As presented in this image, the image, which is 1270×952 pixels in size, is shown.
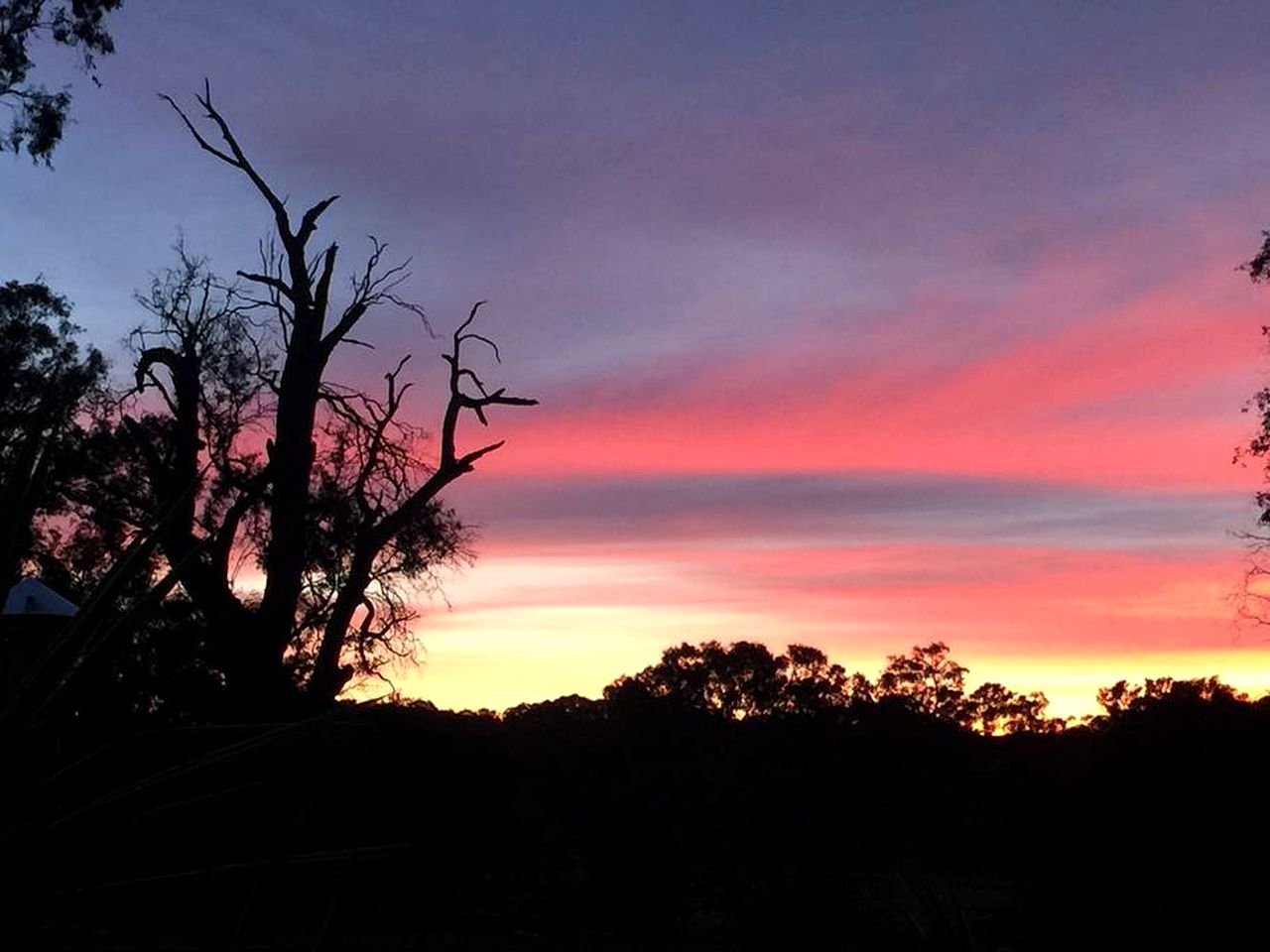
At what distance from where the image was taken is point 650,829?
19.1 m

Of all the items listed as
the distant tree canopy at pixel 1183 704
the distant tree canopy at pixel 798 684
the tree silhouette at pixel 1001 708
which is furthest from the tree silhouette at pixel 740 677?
the distant tree canopy at pixel 1183 704

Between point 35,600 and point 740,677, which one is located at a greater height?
point 740,677

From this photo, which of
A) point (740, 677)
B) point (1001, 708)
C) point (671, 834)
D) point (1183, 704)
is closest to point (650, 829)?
point (671, 834)

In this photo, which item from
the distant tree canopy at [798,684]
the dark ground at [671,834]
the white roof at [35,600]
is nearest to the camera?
the dark ground at [671,834]

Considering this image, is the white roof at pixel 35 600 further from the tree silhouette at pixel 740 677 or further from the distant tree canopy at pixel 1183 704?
the tree silhouette at pixel 740 677

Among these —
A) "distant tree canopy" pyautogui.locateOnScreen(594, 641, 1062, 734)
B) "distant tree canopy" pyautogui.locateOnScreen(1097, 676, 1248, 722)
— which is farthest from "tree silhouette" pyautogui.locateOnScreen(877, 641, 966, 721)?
"distant tree canopy" pyautogui.locateOnScreen(1097, 676, 1248, 722)

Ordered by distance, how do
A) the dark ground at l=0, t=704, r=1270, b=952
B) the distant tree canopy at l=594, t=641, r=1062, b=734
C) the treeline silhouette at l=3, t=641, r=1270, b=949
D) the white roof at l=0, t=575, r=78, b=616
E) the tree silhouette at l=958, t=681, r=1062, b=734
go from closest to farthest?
the treeline silhouette at l=3, t=641, r=1270, b=949
the dark ground at l=0, t=704, r=1270, b=952
the white roof at l=0, t=575, r=78, b=616
the distant tree canopy at l=594, t=641, r=1062, b=734
the tree silhouette at l=958, t=681, r=1062, b=734

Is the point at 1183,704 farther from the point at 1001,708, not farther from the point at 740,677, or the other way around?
the point at 1001,708

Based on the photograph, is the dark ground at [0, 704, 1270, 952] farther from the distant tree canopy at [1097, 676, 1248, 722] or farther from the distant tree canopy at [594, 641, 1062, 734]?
the distant tree canopy at [594, 641, 1062, 734]

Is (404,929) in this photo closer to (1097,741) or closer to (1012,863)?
(1012,863)

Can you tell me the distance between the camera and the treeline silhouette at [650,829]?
10.0 feet

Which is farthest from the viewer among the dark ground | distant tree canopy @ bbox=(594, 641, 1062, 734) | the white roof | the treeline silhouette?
distant tree canopy @ bbox=(594, 641, 1062, 734)

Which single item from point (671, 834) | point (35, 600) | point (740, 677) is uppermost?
point (740, 677)

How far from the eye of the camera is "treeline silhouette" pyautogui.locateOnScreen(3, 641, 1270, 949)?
3059mm
